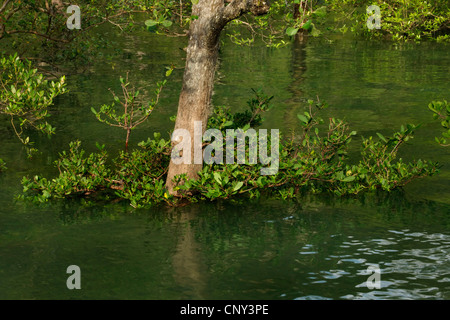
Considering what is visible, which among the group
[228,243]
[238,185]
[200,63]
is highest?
[200,63]

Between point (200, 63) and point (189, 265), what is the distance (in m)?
3.45

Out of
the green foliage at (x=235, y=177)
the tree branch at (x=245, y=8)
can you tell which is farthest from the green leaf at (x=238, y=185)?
the tree branch at (x=245, y=8)

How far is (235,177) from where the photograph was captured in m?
12.0

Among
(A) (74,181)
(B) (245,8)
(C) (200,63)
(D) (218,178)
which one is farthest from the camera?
(A) (74,181)

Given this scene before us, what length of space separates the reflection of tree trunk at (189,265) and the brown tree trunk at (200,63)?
1.41 meters

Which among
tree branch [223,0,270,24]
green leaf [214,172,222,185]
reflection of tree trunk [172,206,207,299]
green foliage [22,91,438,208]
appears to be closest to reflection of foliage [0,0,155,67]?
green foliage [22,91,438,208]

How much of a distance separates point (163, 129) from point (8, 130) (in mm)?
3785

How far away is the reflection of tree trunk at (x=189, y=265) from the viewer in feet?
28.1

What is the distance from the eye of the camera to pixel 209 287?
28.0ft

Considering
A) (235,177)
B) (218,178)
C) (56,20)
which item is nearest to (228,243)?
(218,178)

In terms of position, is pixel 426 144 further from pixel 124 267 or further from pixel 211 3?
pixel 124 267

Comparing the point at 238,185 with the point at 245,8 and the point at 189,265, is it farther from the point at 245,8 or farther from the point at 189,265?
→ the point at 245,8

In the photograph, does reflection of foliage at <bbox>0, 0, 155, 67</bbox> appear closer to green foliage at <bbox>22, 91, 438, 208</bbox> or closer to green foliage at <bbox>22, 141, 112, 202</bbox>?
green foliage at <bbox>22, 91, 438, 208</bbox>
